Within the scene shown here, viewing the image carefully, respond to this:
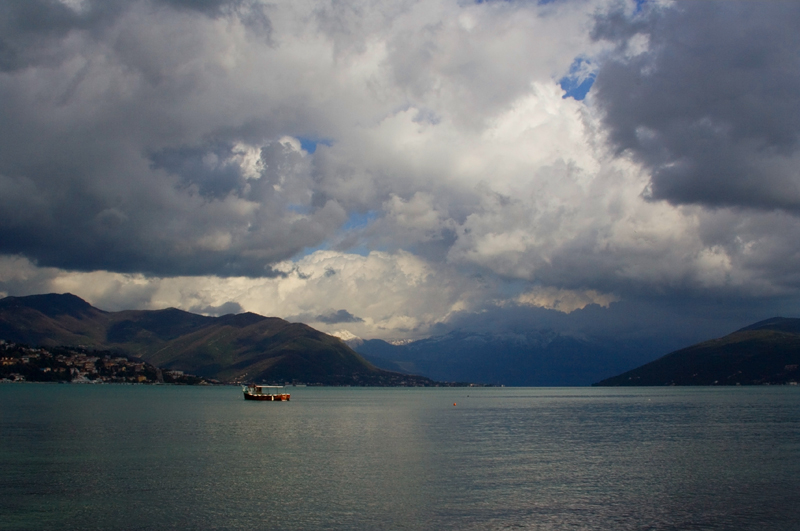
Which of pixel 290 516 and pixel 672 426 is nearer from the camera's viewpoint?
pixel 290 516

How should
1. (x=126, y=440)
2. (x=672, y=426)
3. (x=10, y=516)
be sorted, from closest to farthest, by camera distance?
1. (x=10, y=516)
2. (x=126, y=440)
3. (x=672, y=426)

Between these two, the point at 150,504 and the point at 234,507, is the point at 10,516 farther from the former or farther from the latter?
the point at 234,507

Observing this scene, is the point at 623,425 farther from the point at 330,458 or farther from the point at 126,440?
the point at 126,440

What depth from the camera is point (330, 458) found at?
87750 mm

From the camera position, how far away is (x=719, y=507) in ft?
190

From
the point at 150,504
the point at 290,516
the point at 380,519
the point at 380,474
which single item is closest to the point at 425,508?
the point at 380,519

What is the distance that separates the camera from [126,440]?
107000mm

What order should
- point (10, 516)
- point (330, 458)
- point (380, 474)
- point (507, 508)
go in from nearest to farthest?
point (10, 516) → point (507, 508) → point (380, 474) → point (330, 458)

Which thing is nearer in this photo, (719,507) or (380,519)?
(380,519)

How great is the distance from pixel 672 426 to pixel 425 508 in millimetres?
102749

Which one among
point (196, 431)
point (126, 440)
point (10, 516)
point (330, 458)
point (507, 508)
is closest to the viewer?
point (10, 516)

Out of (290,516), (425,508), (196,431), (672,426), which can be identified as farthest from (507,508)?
(672,426)

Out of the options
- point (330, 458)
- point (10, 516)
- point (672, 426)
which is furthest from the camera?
point (672, 426)

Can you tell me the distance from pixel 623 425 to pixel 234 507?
11182 centimetres
